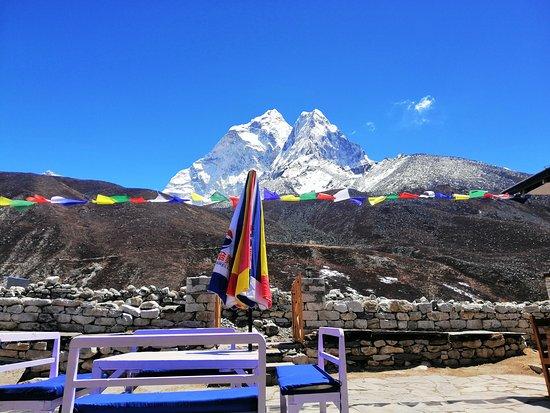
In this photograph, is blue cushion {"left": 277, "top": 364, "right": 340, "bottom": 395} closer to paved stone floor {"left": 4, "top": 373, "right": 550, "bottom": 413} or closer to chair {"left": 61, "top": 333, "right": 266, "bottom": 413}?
chair {"left": 61, "top": 333, "right": 266, "bottom": 413}

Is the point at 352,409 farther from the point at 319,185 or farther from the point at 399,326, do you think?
the point at 319,185

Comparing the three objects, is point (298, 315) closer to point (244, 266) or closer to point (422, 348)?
point (422, 348)

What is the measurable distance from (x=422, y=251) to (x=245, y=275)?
100 ft

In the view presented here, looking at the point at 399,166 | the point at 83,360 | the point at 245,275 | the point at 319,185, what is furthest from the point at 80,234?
the point at 319,185

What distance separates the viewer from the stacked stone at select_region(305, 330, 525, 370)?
8.30 meters

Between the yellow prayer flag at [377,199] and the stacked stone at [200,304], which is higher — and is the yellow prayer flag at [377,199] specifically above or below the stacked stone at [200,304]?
above

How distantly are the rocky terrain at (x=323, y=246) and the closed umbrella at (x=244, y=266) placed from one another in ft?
56.0

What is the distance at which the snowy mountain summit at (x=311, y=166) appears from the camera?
6347 centimetres

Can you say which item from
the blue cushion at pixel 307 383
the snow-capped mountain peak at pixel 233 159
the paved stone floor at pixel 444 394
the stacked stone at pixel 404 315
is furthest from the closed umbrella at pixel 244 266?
the snow-capped mountain peak at pixel 233 159

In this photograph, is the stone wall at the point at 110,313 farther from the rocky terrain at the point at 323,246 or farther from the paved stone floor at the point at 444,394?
the rocky terrain at the point at 323,246

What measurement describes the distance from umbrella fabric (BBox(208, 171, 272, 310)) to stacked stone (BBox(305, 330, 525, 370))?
388 centimetres

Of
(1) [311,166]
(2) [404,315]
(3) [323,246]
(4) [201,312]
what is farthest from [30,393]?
(1) [311,166]

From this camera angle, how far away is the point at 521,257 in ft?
101

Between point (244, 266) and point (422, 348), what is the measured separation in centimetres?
568
